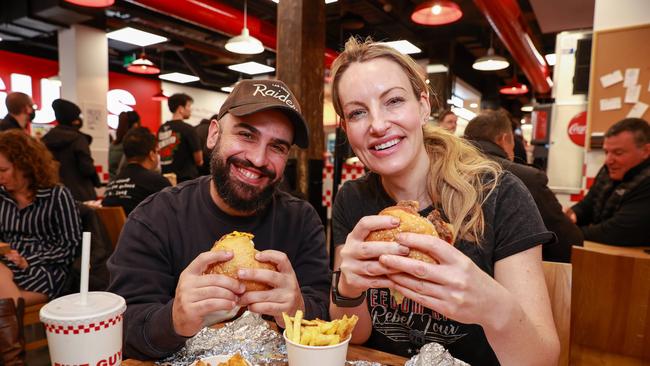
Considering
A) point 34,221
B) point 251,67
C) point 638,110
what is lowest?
point 34,221

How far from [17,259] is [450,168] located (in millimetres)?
2731

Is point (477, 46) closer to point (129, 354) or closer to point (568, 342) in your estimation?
point (568, 342)

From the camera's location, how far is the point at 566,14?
23.0ft

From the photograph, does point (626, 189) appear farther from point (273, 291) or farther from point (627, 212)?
point (273, 291)

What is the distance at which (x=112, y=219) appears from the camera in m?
3.07

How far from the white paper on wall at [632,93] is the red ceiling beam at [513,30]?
2.06 meters

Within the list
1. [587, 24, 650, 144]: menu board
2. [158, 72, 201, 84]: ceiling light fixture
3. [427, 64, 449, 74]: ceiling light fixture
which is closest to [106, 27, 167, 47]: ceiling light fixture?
[158, 72, 201, 84]: ceiling light fixture

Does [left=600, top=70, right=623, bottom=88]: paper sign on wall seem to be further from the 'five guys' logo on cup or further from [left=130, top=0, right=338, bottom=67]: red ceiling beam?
[left=130, top=0, right=338, bottom=67]: red ceiling beam

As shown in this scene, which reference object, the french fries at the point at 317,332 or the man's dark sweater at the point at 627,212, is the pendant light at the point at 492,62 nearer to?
the man's dark sweater at the point at 627,212

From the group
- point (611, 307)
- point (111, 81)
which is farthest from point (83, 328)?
point (111, 81)

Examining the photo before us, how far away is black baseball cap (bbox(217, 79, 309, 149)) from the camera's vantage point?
1.52 m

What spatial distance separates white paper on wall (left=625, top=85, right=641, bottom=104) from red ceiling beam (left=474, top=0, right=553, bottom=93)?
6.77ft

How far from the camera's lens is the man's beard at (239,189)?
1545 mm

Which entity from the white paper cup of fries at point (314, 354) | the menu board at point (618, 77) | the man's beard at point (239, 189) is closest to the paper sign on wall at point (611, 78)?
the menu board at point (618, 77)
